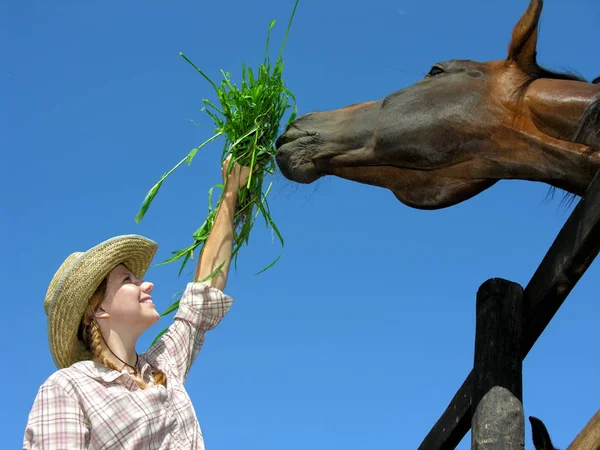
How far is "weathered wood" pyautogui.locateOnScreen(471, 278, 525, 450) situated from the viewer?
271cm

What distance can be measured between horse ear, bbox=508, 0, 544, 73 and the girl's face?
184 centimetres

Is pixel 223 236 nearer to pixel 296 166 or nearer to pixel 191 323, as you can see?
pixel 191 323

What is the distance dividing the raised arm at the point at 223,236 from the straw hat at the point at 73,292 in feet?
1.37

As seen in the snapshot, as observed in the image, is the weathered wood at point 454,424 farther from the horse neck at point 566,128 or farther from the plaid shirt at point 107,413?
the plaid shirt at point 107,413

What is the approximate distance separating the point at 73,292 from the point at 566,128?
Answer: 6.38 ft

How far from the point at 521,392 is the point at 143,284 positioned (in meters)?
1.40

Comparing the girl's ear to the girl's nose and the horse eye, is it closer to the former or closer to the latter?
the girl's nose

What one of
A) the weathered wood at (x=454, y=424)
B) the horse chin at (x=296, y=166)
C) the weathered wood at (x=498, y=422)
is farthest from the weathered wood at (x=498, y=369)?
the horse chin at (x=296, y=166)

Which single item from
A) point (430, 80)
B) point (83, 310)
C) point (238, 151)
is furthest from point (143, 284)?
point (430, 80)

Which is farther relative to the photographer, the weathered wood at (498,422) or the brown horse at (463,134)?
the brown horse at (463,134)

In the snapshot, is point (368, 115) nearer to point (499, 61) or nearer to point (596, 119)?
point (499, 61)

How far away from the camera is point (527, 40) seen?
3.32 metres

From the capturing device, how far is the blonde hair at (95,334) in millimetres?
2488

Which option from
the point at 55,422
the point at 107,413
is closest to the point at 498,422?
the point at 107,413
